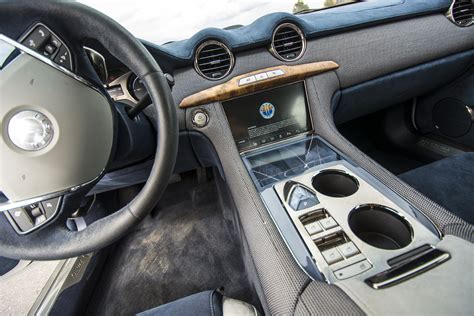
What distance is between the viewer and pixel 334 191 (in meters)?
0.79

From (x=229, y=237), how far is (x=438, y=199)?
996 millimetres

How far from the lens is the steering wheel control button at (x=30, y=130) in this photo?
18.8 inches

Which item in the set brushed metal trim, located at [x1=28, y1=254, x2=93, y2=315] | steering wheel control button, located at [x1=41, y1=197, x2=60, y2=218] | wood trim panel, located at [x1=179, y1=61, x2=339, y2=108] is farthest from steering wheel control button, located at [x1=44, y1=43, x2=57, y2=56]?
brushed metal trim, located at [x1=28, y1=254, x2=93, y2=315]

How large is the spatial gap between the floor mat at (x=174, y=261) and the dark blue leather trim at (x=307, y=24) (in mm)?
968

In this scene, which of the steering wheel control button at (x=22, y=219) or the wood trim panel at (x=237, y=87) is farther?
the wood trim panel at (x=237, y=87)

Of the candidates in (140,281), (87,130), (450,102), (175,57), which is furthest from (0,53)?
(450,102)

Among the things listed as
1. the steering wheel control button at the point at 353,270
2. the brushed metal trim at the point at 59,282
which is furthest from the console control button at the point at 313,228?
the brushed metal trim at the point at 59,282

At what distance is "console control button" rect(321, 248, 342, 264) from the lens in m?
0.53

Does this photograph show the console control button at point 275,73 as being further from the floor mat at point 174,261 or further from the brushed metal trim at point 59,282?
the brushed metal trim at point 59,282

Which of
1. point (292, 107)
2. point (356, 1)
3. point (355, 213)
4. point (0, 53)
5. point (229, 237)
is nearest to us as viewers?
point (0, 53)

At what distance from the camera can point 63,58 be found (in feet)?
1.66

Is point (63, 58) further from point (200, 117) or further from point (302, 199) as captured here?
point (302, 199)

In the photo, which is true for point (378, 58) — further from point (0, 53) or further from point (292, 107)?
point (0, 53)

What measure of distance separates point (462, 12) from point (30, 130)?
1929 mm
